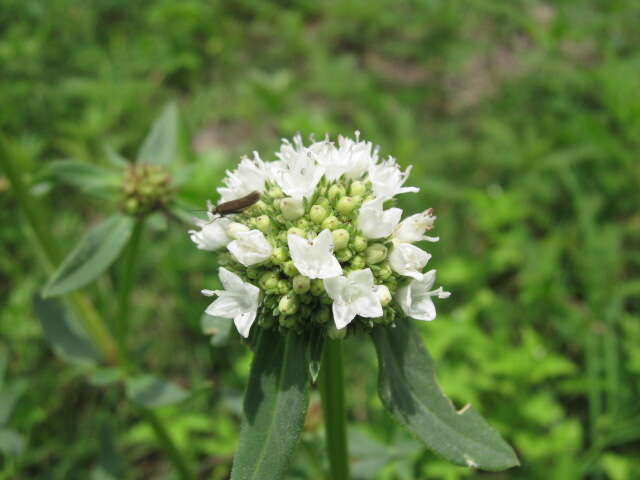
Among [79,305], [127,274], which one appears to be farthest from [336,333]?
[79,305]

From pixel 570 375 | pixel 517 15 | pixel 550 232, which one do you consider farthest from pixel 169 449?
pixel 517 15

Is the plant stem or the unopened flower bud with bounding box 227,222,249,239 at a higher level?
the unopened flower bud with bounding box 227,222,249,239

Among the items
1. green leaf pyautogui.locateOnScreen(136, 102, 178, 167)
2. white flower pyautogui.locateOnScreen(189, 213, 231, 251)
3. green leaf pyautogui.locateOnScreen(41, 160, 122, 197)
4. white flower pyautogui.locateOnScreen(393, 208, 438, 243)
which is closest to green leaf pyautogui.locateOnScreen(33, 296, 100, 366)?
green leaf pyautogui.locateOnScreen(41, 160, 122, 197)

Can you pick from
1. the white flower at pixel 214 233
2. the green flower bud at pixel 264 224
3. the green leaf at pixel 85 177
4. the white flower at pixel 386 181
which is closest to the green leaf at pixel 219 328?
the white flower at pixel 214 233

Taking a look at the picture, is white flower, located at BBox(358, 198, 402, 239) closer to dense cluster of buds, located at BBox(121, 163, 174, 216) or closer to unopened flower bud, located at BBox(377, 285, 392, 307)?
unopened flower bud, located at BBox(377, 285, 392, 307)

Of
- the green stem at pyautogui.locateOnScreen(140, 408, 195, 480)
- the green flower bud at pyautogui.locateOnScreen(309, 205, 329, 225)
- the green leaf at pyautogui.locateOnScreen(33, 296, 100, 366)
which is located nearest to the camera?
the green flower bud at pyautogui.locateOnScreen(309, 205, 329, 225)

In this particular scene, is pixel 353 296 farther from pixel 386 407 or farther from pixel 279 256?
pixel 386 407

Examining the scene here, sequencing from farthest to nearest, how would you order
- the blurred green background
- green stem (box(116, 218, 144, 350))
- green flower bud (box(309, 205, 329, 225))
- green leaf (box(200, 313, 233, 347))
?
the blurred green background → green stem (box(116, 218, 144, 350)) → green leaf (box(200, 313, 233, 347)) → green flower bud (box(309, 205, 329, 225))
